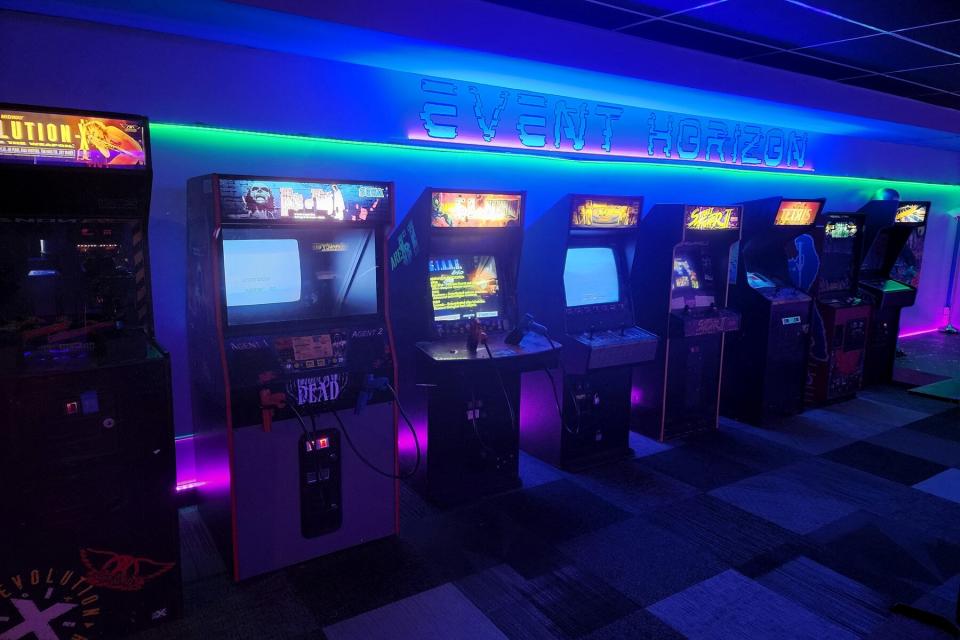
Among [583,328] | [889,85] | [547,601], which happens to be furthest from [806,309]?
[547,601]

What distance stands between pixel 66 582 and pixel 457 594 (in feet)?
5.12

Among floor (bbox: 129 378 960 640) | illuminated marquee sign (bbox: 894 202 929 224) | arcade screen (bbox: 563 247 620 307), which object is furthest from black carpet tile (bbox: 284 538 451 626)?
illuminated marquee sign (bbox: 894 202 929 224)

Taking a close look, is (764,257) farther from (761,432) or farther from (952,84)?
(952,84)

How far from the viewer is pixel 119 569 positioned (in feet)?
8.20

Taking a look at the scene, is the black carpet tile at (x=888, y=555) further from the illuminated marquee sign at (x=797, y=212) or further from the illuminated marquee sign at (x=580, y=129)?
the illuminated marquee sign at (x=580, y=129)

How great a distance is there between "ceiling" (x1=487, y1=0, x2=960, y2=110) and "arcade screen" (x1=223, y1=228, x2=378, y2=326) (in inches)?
66.7

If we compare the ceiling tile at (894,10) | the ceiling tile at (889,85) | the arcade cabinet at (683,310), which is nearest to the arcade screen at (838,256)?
the ceiling tile at (889,85)

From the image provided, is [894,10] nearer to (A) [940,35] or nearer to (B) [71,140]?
(A) [940,35]

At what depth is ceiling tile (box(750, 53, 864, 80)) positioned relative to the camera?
4.75 metres

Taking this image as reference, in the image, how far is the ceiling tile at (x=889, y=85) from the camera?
546cm

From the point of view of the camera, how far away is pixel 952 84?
18.4 ft

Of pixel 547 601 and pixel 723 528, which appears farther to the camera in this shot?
pixel 723 528

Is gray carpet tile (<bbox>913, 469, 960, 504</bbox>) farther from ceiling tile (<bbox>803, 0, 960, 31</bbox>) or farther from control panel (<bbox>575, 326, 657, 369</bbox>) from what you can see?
ceiling tile (<bbox>803, 0, 960, 31</bbox>)

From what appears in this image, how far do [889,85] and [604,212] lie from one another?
3.66 m
